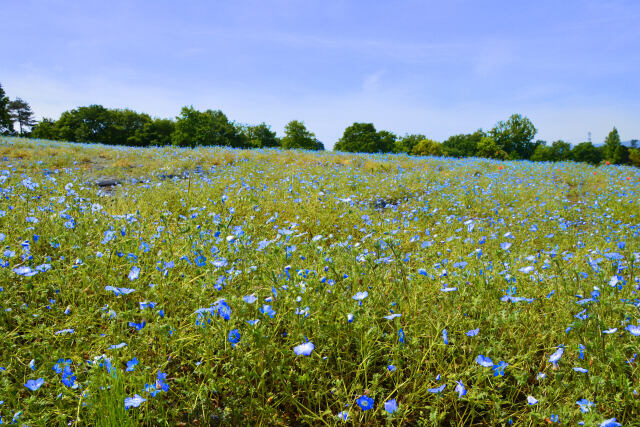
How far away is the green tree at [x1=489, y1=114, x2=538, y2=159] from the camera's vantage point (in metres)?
46.1

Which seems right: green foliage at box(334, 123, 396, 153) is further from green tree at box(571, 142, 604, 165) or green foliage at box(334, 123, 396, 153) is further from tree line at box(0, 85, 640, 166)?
green tree at box(571, 142, 604, 165)

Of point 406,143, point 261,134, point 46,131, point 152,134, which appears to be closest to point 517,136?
point 406,143

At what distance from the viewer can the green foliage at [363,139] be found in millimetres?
49597

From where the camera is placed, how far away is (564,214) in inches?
240

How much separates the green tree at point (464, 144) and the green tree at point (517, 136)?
23.9 ft

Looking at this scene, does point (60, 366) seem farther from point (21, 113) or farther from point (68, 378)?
point (21, 113)

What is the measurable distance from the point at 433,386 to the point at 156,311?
1.69 m

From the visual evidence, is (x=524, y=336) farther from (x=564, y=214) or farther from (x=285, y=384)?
(x=564, y=214)

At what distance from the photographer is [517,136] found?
46312 millimetres

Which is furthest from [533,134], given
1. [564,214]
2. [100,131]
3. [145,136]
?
[100,131]

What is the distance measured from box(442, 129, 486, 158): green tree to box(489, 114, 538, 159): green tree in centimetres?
727

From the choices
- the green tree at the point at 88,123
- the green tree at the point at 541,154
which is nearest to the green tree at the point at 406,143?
the green tree at the point at 541,154

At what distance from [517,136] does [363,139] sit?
2118 cm

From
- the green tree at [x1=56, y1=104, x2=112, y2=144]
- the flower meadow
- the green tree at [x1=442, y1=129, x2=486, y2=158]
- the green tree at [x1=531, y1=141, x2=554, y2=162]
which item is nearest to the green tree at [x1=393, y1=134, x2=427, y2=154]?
the green tree at [x1=442, y1=129, x2=486, y2=158]
